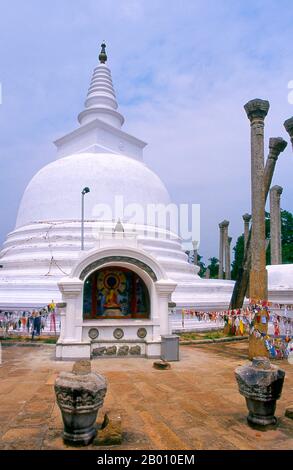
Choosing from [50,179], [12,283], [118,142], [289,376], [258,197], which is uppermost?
[118,142]

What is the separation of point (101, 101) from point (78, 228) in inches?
552

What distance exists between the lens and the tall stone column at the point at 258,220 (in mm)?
12039

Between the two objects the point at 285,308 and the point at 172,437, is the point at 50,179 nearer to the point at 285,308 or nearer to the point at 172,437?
the point at 285,308

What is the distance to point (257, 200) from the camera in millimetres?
12898

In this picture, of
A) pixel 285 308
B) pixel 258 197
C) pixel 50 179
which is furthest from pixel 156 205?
pixel 258 197

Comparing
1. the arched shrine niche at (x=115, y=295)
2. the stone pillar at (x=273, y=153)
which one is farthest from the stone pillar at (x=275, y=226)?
the arched shrine niche at (x=115, y=295)

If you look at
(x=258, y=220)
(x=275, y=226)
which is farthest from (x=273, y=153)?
(x=275, y=226)

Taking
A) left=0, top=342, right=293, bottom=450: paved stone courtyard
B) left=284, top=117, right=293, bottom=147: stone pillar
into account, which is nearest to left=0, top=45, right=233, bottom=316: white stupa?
left=0, top=342, right=293, bottom=450: paved stone courtyard

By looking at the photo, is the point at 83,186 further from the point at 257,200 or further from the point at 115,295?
the point at 257,200

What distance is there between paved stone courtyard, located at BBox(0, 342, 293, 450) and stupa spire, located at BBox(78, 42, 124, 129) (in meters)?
23.9

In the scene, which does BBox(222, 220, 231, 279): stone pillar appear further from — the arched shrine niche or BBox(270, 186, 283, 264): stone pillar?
the arched shrine niche

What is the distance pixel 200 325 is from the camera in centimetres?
2059

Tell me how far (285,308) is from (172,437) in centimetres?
1272

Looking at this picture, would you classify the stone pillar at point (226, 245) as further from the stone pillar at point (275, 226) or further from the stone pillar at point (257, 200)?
the stone pillar at point (257, 200)
